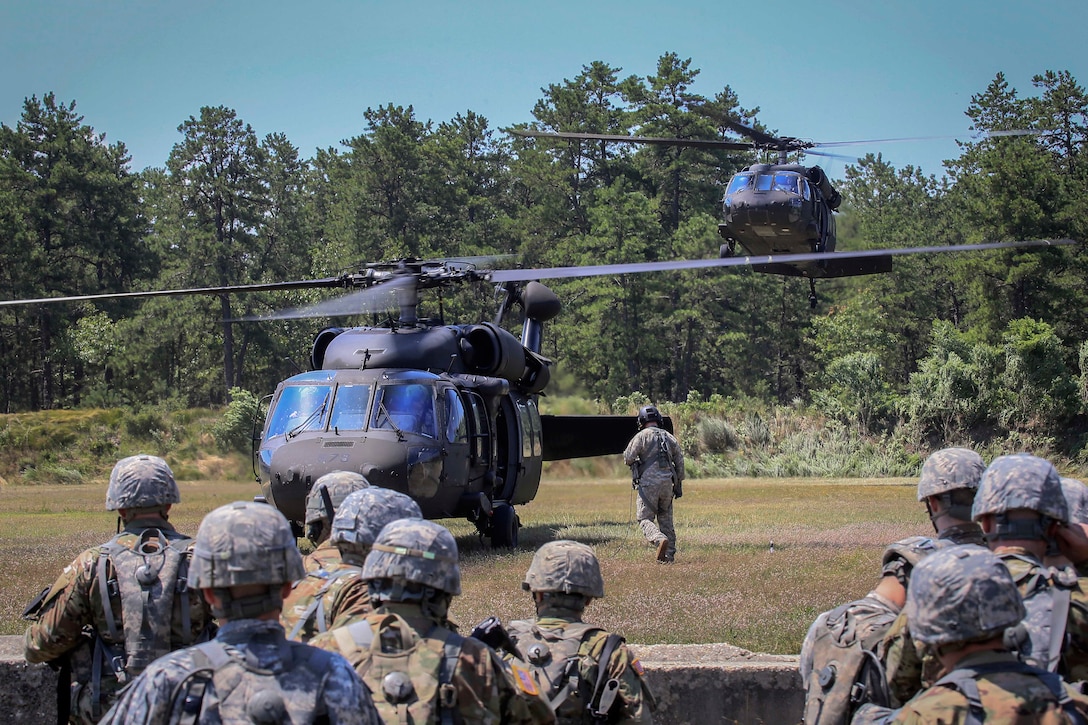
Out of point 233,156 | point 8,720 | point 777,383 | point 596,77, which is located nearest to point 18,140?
point 233,156

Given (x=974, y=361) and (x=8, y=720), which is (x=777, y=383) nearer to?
(x=974, y=361)

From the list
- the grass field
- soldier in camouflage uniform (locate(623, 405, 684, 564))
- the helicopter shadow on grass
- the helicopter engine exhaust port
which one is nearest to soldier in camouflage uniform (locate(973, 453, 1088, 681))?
the grass field

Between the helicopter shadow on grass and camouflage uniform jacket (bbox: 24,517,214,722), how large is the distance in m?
8.69

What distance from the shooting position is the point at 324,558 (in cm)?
509

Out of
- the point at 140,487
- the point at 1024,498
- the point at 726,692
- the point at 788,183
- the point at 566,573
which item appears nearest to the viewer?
the point at 1024,498

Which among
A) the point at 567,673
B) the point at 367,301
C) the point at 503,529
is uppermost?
the point at 367,301

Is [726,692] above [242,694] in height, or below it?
below

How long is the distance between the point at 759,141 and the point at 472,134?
38915 millimetres

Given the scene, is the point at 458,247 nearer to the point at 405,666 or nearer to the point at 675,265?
the point at 675,265

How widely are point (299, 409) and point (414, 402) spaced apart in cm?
119

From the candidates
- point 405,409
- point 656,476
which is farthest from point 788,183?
point 405,409

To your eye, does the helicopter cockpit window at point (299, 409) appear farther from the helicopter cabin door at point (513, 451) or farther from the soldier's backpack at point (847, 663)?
the soldier's backpack at point (847, 663)

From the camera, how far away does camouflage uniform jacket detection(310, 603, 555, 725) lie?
11.9 feet

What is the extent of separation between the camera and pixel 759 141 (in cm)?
1869
